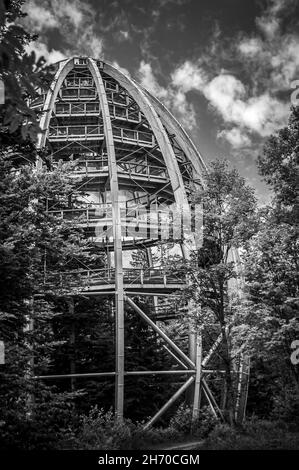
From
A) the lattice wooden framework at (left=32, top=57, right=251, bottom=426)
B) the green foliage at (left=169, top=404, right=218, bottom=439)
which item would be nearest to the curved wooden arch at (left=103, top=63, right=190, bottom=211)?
the lattice wooden framework at (left=32, top=57, right=251, bottom=426)

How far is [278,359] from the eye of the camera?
1546 cm

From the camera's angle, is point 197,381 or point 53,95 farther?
point 53,95

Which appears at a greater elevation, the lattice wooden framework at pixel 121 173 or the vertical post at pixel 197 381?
the lattice wooden framework at pixel 121 173

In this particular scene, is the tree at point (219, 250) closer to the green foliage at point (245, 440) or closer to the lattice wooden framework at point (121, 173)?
the green foliage at point (245, 440)

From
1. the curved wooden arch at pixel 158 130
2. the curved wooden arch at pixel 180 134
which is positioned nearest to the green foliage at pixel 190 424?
the curved wooden arch at pixel 158 130

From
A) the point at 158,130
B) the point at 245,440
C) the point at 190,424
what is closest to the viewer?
the point at 245,440

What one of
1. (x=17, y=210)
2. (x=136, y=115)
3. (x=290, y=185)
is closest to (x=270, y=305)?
(x=290, y=185)

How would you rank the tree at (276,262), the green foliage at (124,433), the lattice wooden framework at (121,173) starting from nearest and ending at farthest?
the green foliage at (124,433) < the tree at (276,262) < the lattice wooden framework at (121,173)

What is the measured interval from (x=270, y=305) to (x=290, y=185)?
4697 millimetres

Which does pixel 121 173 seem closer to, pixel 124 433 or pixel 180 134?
pixel 180 134

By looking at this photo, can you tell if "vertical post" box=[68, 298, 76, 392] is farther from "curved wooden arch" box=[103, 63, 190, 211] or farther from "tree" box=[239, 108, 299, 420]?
"tree" box=[239, 108, 299, 420]

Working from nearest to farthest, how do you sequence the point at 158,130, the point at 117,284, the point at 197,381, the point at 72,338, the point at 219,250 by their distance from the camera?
the point at 219,250 → the point at 117,284 → the point at 197,381 → the point at 72,338 → the point at 158,130

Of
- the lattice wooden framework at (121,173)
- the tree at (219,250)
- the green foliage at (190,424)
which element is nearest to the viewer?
the tree at (219,250)

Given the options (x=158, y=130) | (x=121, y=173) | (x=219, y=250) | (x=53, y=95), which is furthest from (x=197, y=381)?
(x=53, y=95)
